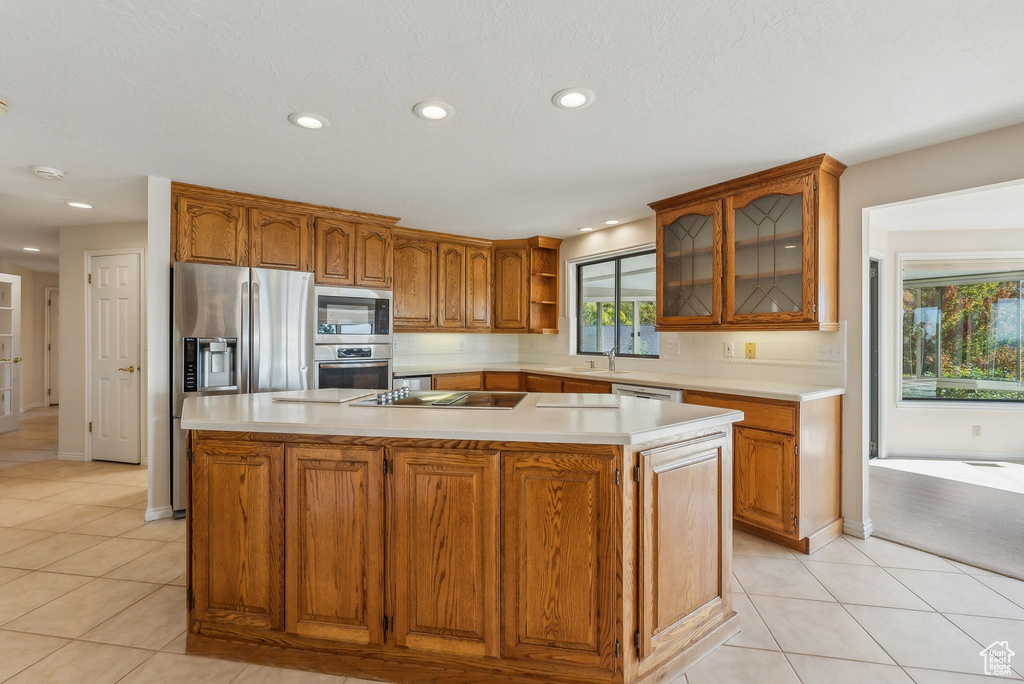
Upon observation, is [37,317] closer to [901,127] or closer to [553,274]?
[553,274]

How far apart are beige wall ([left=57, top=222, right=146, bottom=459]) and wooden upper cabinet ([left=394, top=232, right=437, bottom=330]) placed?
2.89 m

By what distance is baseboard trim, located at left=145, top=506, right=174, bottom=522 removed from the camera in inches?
132

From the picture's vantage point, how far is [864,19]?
1.67 metres

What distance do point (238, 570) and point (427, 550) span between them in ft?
2.53

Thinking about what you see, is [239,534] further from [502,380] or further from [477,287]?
[477,287]

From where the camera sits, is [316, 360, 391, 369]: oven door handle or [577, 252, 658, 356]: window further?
[577, 252, 658, 356]: window

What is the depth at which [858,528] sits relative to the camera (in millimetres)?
3055

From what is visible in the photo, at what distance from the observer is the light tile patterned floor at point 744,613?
72.2 inches

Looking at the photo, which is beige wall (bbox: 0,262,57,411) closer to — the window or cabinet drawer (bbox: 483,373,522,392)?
cabinet drawer (bbox: 483,373,522,392)

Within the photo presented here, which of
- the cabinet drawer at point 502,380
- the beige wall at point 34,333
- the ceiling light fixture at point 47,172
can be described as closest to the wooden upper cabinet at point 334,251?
the ceiling light fixture at point 47,172

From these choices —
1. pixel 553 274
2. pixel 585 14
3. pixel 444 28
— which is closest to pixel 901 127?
pixel 585 14

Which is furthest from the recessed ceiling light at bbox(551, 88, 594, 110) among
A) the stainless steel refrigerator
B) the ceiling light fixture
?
the ceiling light fixture

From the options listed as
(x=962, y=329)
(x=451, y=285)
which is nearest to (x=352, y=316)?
(x=451, y=285)

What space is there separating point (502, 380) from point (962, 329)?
4.67 m
